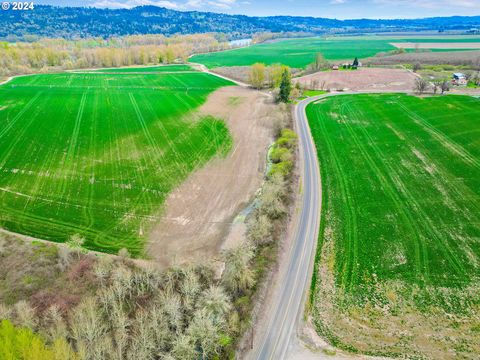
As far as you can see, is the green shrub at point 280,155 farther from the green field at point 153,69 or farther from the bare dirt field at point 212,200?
the green field at point 153,69

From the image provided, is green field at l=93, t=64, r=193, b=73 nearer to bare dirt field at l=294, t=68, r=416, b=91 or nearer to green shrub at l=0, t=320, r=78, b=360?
bare dirt field at l=294, t=68, r=416, b=91

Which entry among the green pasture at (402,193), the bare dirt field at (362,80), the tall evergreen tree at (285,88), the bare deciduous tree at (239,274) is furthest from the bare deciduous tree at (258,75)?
the bare deciduous tree at (239,274)

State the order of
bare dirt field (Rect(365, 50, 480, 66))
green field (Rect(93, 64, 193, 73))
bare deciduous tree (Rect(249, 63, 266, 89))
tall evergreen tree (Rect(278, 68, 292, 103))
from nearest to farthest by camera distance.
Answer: tall evergreen tree (Rect(278, 68, 292, 103)), bare deciduous tree (Rect(249, 63, 266, 89)), bare dirt field (Rect(365, 50, 480, 66)), green field (Rect(93, 64, 193, 73))

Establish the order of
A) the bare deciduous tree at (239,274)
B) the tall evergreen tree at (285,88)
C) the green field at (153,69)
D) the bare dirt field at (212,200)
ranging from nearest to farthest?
the bare deciduous tree at (239,274) → the bare dirt field at (212,200) → the tall evergreen tree at (285,88) → the green field at (153,69)

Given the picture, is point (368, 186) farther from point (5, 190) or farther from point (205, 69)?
point (205, 69)

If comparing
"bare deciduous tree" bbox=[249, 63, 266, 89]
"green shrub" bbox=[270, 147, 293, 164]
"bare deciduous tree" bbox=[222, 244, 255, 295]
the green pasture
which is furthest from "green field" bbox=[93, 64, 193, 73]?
"bare deciduous tree" bbox=[222, 244, 255, 295]
